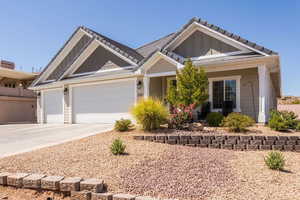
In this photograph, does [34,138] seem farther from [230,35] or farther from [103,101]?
[230,35]

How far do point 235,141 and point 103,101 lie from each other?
8.84 m

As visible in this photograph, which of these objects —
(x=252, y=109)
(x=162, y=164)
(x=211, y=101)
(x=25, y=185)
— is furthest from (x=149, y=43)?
(x=25, y=185)

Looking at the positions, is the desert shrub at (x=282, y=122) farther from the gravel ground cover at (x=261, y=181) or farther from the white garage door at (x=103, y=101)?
the white garage door at (x=103, y=101)

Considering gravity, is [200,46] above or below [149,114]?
above

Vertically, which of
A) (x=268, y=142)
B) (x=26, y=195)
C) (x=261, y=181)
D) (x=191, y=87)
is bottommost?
(x=26, y=195)

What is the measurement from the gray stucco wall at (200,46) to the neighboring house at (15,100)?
1725 centimetres

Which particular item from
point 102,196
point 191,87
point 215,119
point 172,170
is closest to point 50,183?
point 102,196


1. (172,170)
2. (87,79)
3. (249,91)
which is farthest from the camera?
(87,79)

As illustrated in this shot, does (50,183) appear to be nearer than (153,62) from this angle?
Yes

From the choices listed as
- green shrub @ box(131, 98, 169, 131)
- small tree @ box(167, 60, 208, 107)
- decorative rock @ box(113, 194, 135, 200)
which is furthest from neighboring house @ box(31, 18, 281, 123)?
decorative rock @ box(113, 194, 135, 200)

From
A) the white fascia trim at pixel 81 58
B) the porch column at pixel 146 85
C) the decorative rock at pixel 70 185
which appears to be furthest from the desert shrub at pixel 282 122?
the white fascia trim at pixel 81 58

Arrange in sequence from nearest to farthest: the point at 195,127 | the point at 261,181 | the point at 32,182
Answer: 1. the point at 32,182
2. the point at 261,181
3. the point at 195,127

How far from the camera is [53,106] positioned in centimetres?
1559

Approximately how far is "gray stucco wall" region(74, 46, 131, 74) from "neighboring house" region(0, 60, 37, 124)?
31.2 ft
